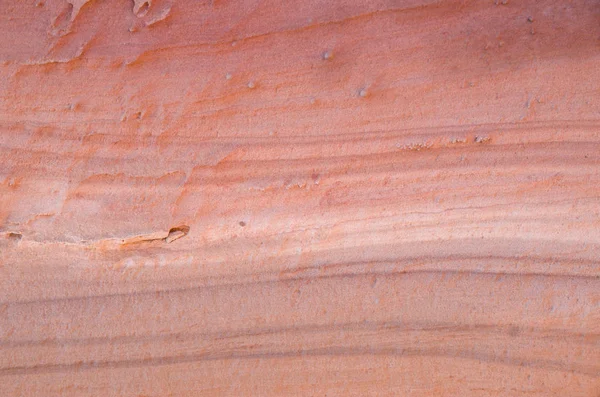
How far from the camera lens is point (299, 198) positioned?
800mm

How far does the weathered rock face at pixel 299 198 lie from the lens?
735 millimetres

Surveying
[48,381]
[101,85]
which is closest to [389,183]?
[101,85]

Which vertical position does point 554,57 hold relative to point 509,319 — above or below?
above

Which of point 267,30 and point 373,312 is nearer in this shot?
point 267,30

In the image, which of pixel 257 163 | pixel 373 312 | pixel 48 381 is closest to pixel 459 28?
pixel 257 163

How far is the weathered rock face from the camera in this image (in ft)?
2.41

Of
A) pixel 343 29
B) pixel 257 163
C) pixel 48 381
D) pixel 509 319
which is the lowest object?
pixel 509 319

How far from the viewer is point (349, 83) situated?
29.6 inches

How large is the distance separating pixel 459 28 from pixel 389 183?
0.90 ft

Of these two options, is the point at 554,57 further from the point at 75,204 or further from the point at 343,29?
the point at 75,204

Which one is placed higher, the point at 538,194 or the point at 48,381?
Result: the point at 48,381

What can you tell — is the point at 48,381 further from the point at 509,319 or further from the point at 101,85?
the point at 509,319

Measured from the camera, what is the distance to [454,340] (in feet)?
2.75

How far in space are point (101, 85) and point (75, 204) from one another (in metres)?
0.21
